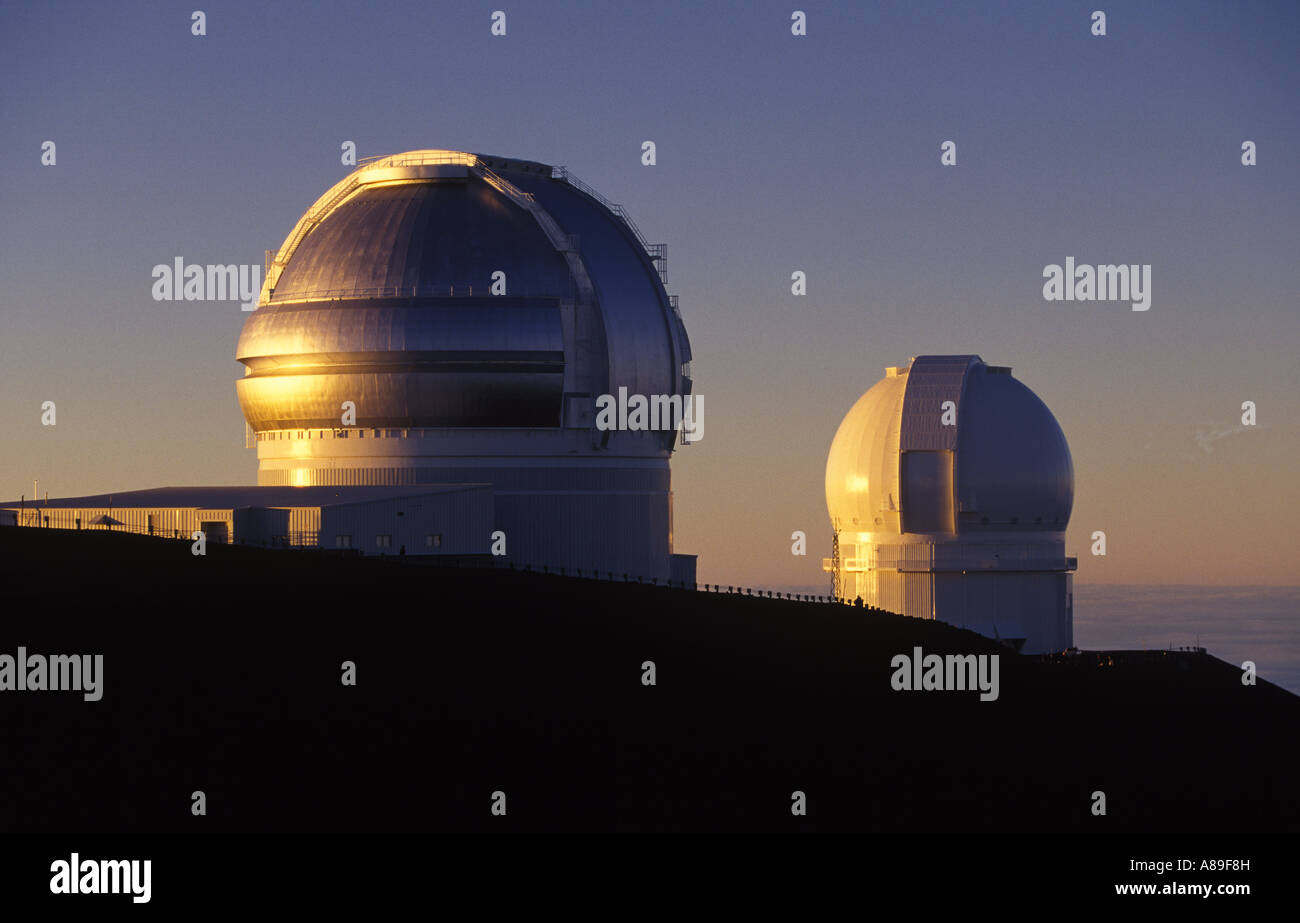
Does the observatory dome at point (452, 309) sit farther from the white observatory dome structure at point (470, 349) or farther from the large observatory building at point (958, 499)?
the large observatory building at point (958, 499)

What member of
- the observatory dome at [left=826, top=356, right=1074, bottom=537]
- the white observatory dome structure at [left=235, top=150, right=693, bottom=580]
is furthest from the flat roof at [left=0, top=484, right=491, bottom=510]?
the observatory dome at [left=826, top=356, right=1074, bottom=537]

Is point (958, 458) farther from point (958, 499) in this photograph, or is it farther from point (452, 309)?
point (452, 309)

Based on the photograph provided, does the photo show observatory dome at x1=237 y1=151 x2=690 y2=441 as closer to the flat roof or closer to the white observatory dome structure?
the white observatory dome structure
